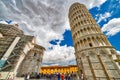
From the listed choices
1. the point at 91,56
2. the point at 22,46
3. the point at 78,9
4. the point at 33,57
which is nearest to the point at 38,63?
the point at 33,57

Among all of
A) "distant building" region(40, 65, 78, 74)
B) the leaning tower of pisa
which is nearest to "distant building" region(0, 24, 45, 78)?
the leaning tower of pisa

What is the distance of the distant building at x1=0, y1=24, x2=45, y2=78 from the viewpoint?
13.8 m

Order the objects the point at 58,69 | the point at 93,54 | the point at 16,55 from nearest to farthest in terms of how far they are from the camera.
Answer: the point at 16,55, the point at 93,54, the point at 58,69

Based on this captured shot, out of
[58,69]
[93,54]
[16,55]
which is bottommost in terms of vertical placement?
[16,55]

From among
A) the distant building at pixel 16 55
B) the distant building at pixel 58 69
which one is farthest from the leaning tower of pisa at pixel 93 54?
the distant building at pixel 58 69

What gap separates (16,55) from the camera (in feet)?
51.1

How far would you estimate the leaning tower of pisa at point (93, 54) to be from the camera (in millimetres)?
16172

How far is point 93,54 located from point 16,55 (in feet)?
59.5

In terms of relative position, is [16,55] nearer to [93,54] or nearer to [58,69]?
[93,54]

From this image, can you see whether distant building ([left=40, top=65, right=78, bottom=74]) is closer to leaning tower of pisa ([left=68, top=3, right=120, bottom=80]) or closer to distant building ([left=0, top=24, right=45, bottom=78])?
distant building ([left=0, top=24, right=45, bottom=78])

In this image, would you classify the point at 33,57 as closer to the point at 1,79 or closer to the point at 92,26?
the point at 1,79

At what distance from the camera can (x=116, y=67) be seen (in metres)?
16.0

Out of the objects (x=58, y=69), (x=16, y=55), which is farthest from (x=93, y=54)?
(x=58, y=69)

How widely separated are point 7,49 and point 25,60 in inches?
214
